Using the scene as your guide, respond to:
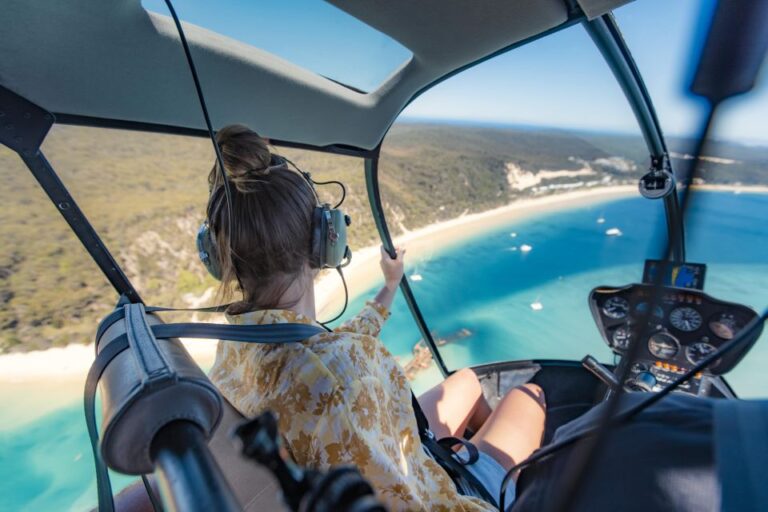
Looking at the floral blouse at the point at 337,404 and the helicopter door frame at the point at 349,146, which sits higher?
the helicopter door frame at the point at 349,146

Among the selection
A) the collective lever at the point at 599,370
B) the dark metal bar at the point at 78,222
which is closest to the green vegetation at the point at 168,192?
the dark metal bar at the point at 78,222

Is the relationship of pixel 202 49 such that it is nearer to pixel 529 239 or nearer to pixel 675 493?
pixel 675 493

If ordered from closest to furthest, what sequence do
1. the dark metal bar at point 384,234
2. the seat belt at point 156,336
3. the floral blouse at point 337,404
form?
the seat belt at point 156,336, the floral blouse at point 337,404, the dark metal bar at point 384,234

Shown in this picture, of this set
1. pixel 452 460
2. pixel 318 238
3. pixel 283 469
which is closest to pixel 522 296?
pixel 452 460

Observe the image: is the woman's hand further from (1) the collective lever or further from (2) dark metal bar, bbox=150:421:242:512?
(2) dark metal bar, bbox=150:421:242:512

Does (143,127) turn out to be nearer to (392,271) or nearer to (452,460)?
(392,271)

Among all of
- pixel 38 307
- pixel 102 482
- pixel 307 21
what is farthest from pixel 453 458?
pixel 38 307

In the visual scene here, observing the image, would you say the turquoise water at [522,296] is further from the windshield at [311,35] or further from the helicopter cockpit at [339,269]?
the windshield at [311,35]
